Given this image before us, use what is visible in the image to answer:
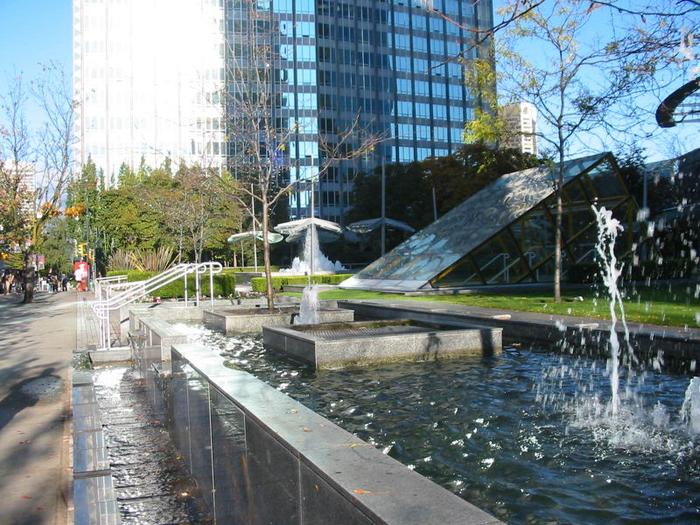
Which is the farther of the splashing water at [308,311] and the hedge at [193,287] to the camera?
the hedge at [193,287]

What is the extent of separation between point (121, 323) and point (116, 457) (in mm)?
9066

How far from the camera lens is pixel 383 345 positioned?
10195 millimetres

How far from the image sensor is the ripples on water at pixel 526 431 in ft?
14.7

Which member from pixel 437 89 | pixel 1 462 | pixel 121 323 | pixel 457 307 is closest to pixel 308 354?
pixel 1 462

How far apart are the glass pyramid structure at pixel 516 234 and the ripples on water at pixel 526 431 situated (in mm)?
13049

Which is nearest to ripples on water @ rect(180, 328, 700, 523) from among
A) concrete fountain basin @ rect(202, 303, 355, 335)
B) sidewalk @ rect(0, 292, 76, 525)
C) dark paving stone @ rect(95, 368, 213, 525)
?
dark paving stone @ rect(95, 368, 213, 525)

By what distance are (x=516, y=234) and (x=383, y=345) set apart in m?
14.6

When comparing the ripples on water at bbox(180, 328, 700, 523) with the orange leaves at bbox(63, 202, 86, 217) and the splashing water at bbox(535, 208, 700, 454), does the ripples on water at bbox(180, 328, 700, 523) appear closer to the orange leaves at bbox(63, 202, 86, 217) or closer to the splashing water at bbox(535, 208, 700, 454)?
the splashing water at bbox(535, 208, 700, 454)

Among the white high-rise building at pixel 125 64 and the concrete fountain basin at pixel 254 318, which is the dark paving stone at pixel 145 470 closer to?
the concrete fountain basin at pixel 254 318

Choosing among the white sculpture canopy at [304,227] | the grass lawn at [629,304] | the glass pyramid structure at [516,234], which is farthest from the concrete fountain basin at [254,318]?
the white sculpture canopy at [304,227]

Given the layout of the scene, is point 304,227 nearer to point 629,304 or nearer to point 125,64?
point 629,304

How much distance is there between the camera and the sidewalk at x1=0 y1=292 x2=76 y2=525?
477 cm

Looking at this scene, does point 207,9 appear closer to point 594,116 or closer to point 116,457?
point 594,116

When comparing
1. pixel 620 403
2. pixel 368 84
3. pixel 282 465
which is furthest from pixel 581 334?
pixel 368 84
